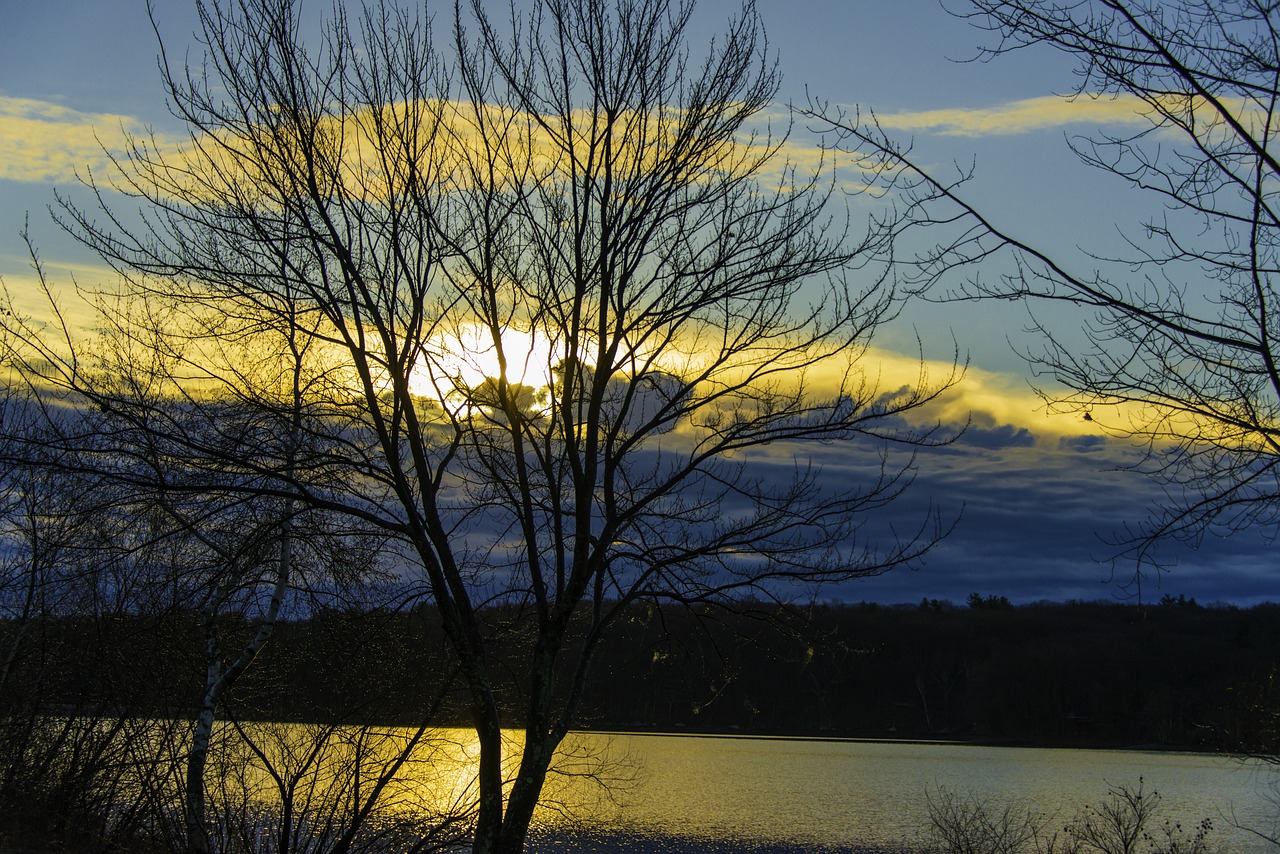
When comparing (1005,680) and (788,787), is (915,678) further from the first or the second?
(788,787)

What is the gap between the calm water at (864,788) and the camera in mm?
34938

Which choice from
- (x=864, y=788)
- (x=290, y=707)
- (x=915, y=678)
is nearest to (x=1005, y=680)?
(x=915, y=678)

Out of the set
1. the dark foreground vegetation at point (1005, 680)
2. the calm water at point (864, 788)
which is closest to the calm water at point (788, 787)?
the calm water at point (864, 788)

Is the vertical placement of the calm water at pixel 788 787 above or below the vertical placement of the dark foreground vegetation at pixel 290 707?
below

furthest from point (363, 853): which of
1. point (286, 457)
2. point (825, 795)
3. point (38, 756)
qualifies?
point (825, 795)

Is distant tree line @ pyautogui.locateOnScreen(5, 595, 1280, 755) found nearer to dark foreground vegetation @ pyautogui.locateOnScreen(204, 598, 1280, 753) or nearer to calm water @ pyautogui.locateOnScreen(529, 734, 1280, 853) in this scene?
dark foreground vegetation @ pyautogui.locateOnScreen(204, 598, 1280, 753)

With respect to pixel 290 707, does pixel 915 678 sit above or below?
below

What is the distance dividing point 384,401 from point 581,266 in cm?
214

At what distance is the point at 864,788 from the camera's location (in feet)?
Result: 160

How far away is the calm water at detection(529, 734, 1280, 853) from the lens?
34.9 meters

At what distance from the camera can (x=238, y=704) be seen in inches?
547

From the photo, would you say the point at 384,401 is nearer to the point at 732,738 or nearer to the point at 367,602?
the point at 367,602

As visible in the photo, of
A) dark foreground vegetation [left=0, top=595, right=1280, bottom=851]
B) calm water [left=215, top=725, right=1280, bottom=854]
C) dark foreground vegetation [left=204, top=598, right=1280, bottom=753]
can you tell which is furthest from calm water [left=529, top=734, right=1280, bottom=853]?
dark foreground vegetation [left=204, top=598, right=1280, bottom=753]

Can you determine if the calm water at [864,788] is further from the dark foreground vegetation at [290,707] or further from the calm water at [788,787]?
the dark foreground vegetation at [290,707]
